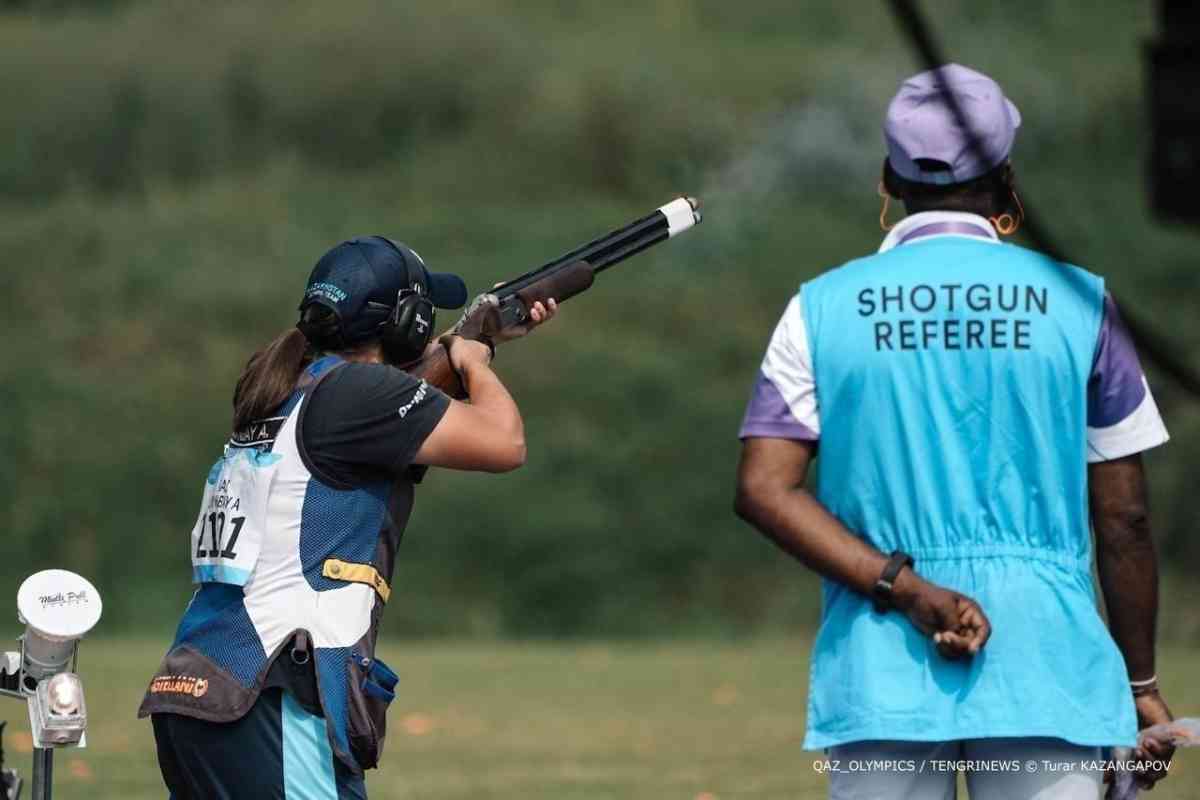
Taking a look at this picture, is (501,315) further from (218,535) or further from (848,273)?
(848,273)

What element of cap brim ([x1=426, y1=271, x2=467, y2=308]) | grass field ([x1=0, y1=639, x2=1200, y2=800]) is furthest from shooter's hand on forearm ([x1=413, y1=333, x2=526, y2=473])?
grass field ([x1=0, y1=639, x2=1200, y2=800])

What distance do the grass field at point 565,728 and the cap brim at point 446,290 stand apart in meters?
4.78

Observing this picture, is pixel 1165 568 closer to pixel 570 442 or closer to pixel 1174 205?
pixel 570 442

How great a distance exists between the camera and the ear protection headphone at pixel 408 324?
5.02 meters

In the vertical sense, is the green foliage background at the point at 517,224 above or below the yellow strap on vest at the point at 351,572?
above

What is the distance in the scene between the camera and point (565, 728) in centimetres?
1282

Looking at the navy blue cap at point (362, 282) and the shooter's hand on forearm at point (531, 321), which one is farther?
the shooter's hand on forearm at point (531, 321)

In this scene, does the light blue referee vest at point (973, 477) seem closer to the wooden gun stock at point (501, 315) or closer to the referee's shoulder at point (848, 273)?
the referee's shoulder at point (848, 273)

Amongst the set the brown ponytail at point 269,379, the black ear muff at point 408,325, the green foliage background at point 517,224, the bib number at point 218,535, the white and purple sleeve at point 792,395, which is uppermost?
the green foliage background at point 517,224

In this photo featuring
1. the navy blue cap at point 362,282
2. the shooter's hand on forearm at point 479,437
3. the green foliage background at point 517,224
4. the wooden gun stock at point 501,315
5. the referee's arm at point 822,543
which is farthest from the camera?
the green foliage background at point 517,224

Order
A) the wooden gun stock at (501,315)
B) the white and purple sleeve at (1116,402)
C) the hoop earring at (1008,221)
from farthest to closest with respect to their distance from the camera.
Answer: the wooden gun stock at (501,315)
the hoop earring at (1008,221)
the white and purple sleeve at (1116,402)

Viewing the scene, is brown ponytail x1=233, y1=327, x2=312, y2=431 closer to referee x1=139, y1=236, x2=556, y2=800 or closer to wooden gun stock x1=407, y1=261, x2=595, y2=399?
referee x1=139, y1=236, x2=556, y2=800

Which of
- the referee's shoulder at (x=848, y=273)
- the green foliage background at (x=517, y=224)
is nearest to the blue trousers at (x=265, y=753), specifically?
the referee's shoulder at (x=848, y=273)

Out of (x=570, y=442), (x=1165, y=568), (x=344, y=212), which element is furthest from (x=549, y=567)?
(x=344, y=212)
